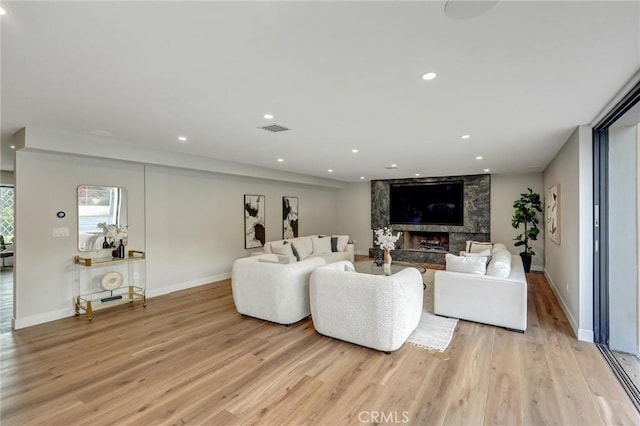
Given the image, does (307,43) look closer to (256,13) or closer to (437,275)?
(256,13)

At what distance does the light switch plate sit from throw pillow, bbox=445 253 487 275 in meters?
5.48

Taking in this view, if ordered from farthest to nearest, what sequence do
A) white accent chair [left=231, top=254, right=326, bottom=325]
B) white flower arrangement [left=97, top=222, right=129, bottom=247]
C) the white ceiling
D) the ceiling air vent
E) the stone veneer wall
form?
the stone veneer wall
white flower arrangement [left=97, top=222, right=129, bottom=247]
white accent chair [left=231, top=254, right=326, bottom=325]
the ceiling air vent
the white ceiling

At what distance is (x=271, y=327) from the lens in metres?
3.95

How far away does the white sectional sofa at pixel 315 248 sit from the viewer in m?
6.57

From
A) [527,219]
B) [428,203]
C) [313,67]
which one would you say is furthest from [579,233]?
[428,203]

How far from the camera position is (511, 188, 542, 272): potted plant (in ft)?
22.8

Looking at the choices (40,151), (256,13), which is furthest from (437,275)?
(40,151)

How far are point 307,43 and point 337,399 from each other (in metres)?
2.57

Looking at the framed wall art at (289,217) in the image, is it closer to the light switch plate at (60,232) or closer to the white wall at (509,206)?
the light switch plate at (60,232)

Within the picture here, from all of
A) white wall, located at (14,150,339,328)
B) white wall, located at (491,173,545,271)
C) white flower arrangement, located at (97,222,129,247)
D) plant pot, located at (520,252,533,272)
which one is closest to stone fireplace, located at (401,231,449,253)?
white wall, located at (491,173,545,271)

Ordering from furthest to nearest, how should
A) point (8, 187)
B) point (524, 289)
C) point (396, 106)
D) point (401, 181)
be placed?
1. point (401, 181)
2. point (8, 187)
3. point (524, 289)
4. point (396, 106)

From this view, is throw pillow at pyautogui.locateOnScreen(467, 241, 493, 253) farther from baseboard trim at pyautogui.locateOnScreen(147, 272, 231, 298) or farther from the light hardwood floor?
baseboard trim at pyautogui.locateOnScreen(147, 272, 231, 298)

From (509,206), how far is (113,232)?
8640mm

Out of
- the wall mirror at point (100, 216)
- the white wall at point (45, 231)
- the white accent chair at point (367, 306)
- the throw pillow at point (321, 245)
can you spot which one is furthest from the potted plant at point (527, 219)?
the white wall at point (45, 231)
